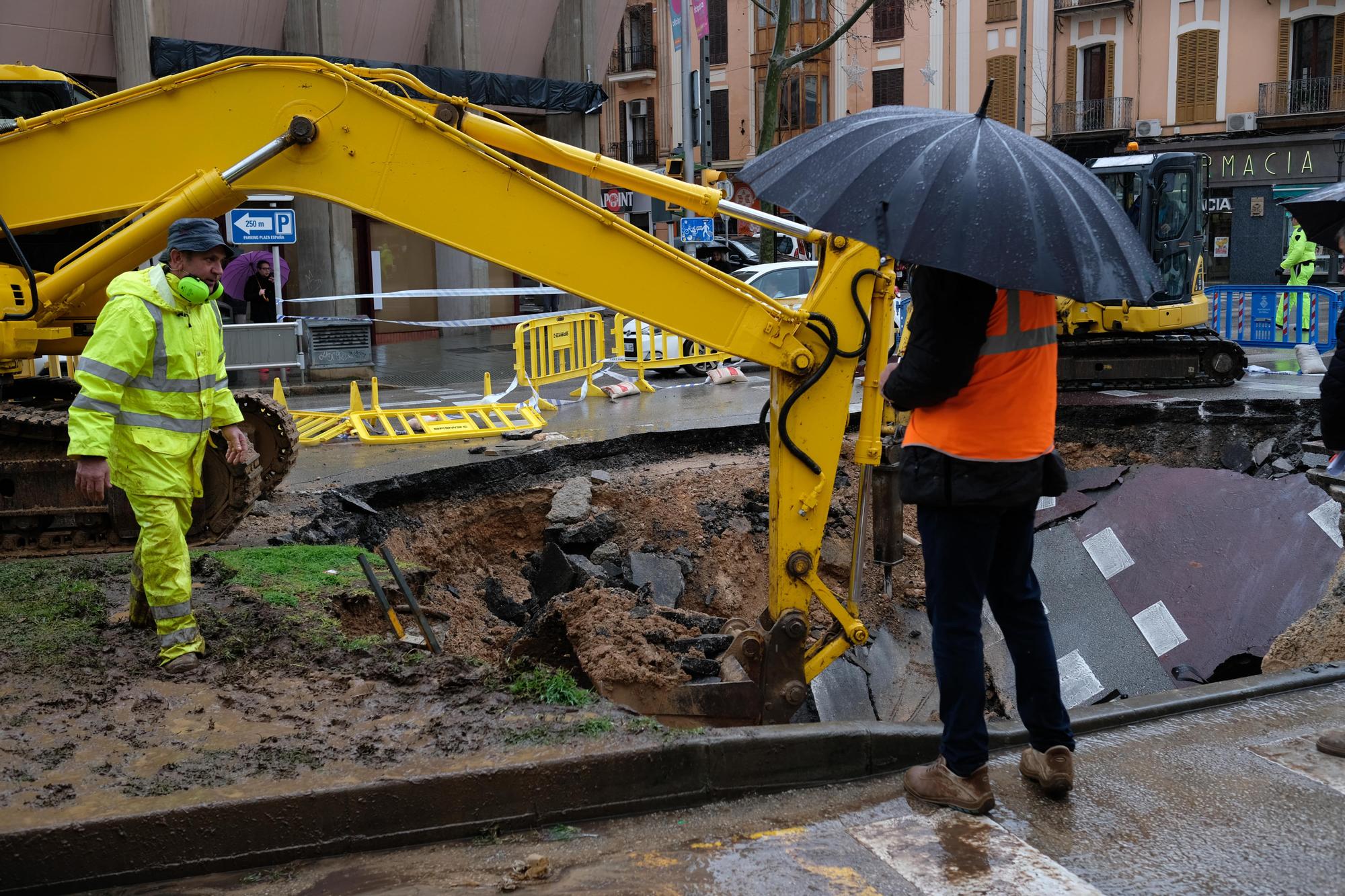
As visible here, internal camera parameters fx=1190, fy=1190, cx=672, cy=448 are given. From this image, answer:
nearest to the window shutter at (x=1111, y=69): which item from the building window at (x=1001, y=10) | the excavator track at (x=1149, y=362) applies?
the building window at (x=1001, y=10)

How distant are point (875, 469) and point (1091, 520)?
105 inches

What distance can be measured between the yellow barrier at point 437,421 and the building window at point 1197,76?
31.9 m

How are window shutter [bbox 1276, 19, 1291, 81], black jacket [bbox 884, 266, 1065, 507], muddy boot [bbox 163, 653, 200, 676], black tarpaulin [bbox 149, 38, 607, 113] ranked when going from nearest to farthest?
black jacket [bbox 884, 266, 1065, 507] < muddy boot [bbox 163, 653, 200, 676] < black tarpaulin [bbox 149, 38, 607, 113] < window shutter [bbox 1276, 19, 1291, 81]

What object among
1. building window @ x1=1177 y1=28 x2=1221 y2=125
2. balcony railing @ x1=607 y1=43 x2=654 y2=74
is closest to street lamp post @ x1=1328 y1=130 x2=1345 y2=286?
building window @ x1=1177 y1=28 x2=1221 y2=125

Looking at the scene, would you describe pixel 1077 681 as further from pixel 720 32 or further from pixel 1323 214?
pixel 720 32

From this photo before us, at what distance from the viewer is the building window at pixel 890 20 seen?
4334 cm

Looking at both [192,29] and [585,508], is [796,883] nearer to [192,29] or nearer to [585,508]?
[585,508]

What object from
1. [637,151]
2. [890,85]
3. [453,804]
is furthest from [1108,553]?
[637,151]

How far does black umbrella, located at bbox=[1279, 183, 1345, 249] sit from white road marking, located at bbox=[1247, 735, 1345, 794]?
182cm

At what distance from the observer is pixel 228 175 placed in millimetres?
5480

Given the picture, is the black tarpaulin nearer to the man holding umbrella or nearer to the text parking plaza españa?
the text parking plaza españa

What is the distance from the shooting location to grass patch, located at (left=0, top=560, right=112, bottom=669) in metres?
5.08

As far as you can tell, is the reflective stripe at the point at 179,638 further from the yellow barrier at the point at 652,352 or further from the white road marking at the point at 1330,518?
the yellow barrier at the point at 652,352

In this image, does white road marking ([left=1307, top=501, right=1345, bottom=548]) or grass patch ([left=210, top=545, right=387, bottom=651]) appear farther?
white road marking ([left=1307, top=501, right=1345, bottom=548])
